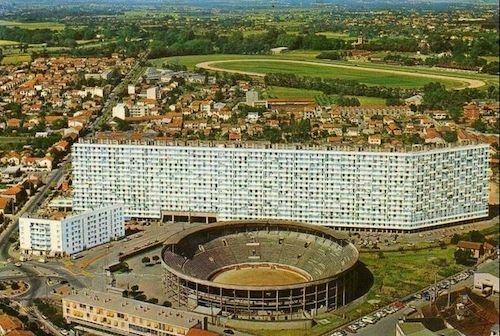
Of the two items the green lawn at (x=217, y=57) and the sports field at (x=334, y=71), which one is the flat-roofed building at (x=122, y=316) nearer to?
the sports field at (x=334, y=71)

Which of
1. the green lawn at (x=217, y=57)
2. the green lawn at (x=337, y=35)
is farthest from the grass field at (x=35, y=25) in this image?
the green lawn at (x=337, y=35)

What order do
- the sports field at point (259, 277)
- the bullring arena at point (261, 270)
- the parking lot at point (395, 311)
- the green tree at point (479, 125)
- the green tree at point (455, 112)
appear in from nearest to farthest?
the parking lot at point (395, 311)
the bullring arena at point (261, 270)
the sports field at point (259, 277)
the green tree at point (479, 125)
the green tree at point (455, 112)

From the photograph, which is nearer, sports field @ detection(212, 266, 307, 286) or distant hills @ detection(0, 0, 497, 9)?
sports field @ detection(212, 266, 307, 286)

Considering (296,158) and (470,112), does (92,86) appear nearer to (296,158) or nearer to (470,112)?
(470,112)

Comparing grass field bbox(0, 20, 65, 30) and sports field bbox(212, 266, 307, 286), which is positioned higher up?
grass field bbox(0, 20, 65, 30)

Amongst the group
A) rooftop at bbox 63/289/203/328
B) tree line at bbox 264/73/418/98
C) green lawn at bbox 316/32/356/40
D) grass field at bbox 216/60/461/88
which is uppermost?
green lawn at bbox 316/32/356/40

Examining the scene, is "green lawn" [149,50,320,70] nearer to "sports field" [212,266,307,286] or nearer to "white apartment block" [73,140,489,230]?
"white apartment block" [73,140,489,230]

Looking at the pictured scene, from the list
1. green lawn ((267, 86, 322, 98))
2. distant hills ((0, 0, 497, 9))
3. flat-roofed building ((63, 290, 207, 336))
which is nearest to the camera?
flat-roofed building ((63, 290, 207, 336))

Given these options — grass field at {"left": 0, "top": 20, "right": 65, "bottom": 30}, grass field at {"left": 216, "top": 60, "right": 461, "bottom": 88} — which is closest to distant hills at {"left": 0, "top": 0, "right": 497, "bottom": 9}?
grass field at {"left": 0, "top": 20, "right": 65, "bottom": 30}
